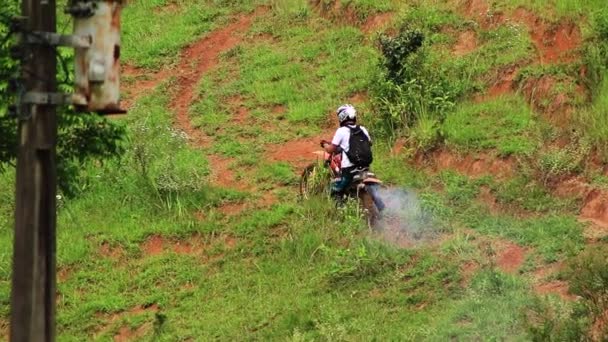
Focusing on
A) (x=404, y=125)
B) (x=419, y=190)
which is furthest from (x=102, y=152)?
(x=404, y=125)

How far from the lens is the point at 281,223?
37.6ft

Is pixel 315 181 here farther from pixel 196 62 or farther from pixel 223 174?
pixel 196 62

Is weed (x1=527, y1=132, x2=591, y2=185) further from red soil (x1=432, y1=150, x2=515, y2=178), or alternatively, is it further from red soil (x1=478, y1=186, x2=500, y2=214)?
red soil (x1=478, y1=186, x2=500, y2=214)

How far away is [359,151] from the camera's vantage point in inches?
439

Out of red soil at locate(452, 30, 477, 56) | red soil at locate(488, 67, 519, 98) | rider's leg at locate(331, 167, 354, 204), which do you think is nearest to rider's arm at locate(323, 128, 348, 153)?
rider's leg at locate(331, 167, 354, 204)

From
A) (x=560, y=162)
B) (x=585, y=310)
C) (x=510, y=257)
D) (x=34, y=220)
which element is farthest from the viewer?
(x=560, y=162)

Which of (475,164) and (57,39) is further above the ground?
(57,39)

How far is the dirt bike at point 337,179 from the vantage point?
36.1 ft

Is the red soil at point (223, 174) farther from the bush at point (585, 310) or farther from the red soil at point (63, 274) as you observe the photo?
Result: the bush at point (585, 310)

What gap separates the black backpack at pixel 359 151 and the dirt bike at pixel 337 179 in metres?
0.09

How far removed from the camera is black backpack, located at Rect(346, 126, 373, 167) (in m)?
11.1

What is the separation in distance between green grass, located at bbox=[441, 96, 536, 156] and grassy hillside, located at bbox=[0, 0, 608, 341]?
0.08 feet

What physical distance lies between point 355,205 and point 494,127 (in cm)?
209

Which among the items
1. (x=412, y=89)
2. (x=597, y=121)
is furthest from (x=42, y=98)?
(x=412, y=89)
